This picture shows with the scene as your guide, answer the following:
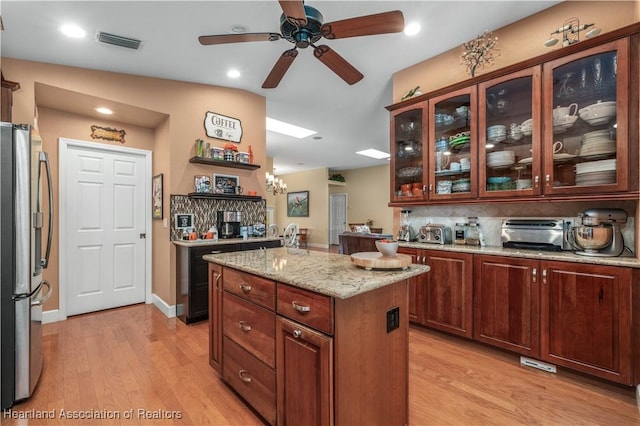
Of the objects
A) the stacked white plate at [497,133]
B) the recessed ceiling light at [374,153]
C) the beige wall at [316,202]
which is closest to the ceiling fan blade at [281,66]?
the stacked white plate at [497,133]

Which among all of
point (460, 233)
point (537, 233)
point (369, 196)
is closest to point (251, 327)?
point (460, 233)

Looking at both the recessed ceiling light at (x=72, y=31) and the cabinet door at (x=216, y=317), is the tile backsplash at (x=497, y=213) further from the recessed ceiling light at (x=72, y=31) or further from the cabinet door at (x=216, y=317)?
the recessed ceiling light at (x=72, y=31)

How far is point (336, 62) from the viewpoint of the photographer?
2.19 meters

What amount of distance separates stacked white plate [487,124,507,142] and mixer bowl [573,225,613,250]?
0.94 m

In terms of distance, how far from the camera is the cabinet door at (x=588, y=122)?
76.6 inches

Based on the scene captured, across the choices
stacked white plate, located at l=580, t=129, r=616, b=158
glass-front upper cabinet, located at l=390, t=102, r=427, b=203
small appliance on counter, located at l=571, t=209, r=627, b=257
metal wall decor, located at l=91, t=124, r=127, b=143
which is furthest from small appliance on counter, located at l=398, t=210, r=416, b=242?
metal wall decor, located at l=91, t=124, r=127, b=143

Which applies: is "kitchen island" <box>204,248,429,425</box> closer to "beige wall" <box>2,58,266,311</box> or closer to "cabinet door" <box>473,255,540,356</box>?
"cabinet door" <box>473,255,540,356</box>

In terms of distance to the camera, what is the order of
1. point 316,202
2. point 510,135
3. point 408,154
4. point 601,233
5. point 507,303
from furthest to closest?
point 316,202, point 408,154, point 510,135, point 507,303, point 601,233

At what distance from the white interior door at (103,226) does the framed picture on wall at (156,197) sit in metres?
0.12

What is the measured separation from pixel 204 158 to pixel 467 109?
3010mm

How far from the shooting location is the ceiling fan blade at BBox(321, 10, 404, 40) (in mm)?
1733

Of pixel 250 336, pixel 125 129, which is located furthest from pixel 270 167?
pixel 250 336

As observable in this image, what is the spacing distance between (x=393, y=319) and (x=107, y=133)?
13.7 feet

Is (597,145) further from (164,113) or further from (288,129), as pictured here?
(288,129)
